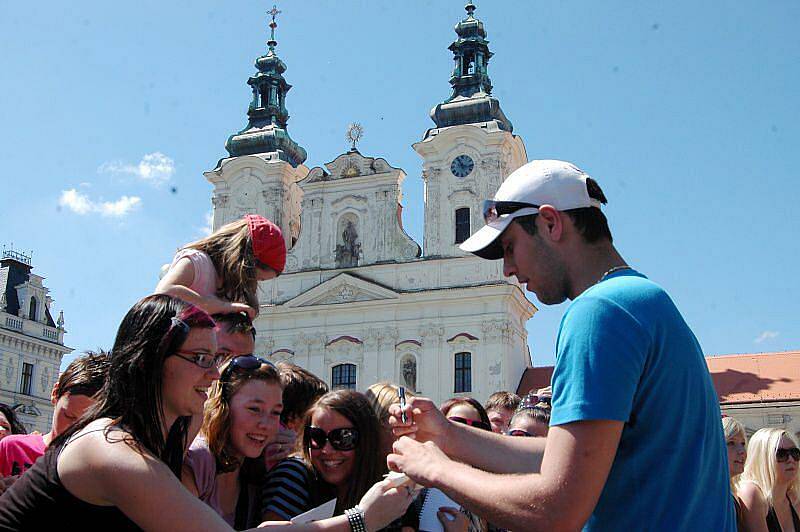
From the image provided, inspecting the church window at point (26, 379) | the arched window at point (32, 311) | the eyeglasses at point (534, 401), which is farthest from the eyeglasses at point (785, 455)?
the arched window at point (32, 311)

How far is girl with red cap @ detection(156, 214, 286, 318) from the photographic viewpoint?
11.7 feet

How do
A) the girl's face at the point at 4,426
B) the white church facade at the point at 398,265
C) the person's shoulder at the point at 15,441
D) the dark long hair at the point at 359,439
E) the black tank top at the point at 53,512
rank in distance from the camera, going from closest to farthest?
the black tank top at the point at 53,512, the dark long hair at the point at 359,439, the person's shoulder at the point at 15,441, the girl's face at the point at 4,426, the white church facade at the point at 398,265

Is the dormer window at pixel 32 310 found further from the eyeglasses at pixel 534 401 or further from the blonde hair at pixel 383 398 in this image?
the blonde hair at pixel 383 398

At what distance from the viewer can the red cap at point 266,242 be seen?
3.71 m

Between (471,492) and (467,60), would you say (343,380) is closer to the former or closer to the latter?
(467,60)

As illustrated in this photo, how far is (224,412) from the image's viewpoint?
336 cm

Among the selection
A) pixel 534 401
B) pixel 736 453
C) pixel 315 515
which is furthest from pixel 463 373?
pixel 315 515

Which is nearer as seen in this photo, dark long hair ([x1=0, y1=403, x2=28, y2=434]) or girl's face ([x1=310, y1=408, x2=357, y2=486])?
girl's face ([x1=310, y1=408, x2=357, y2=486])

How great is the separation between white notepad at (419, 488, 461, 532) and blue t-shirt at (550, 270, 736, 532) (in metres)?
1.51

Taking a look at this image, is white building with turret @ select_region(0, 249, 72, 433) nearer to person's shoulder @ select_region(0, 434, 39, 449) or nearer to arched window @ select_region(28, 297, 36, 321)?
arched window @ select_region(28, 297, 36, 321)

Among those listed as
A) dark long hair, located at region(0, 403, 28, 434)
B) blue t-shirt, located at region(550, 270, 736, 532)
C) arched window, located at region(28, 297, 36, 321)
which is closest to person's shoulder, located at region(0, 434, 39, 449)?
dark long hair, located at region(0, 403, 28, 434)

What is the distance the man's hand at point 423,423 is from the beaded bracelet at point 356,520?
12.2 inches

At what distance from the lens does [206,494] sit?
123 inches

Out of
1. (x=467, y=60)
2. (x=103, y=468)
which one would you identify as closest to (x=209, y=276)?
(x=103, y=468)
